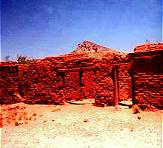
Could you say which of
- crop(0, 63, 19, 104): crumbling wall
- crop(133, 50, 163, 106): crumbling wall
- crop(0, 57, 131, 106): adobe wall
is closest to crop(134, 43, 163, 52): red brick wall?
crop(133, 50, 163, 106): crumbling wall

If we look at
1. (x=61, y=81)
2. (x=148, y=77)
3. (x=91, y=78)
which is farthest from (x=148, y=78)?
(x=91, y=78)

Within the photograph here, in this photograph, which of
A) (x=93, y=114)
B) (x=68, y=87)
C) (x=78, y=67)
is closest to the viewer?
(x=93, y=114)

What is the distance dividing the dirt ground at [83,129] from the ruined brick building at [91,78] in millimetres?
992

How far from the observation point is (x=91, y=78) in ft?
68.0

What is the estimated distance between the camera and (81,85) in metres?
20.4

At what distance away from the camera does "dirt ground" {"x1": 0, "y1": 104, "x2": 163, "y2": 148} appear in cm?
844

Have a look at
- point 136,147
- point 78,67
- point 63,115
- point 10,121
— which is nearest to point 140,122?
point 136,147

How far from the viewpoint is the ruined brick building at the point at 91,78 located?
12.8 m

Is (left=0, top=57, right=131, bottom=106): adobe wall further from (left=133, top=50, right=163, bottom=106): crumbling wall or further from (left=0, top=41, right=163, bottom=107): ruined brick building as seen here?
(left=133, top=50, right=163, bottom=106): crumbling wall

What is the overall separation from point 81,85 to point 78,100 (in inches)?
46.4

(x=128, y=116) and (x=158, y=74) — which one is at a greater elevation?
(x=158, y=74)

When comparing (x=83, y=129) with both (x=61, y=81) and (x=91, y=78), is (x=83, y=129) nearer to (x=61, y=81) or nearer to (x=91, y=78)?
(x=61, y=81)

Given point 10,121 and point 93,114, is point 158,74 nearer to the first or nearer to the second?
point 93,114

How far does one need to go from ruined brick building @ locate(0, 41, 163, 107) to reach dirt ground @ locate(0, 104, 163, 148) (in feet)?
3.25
